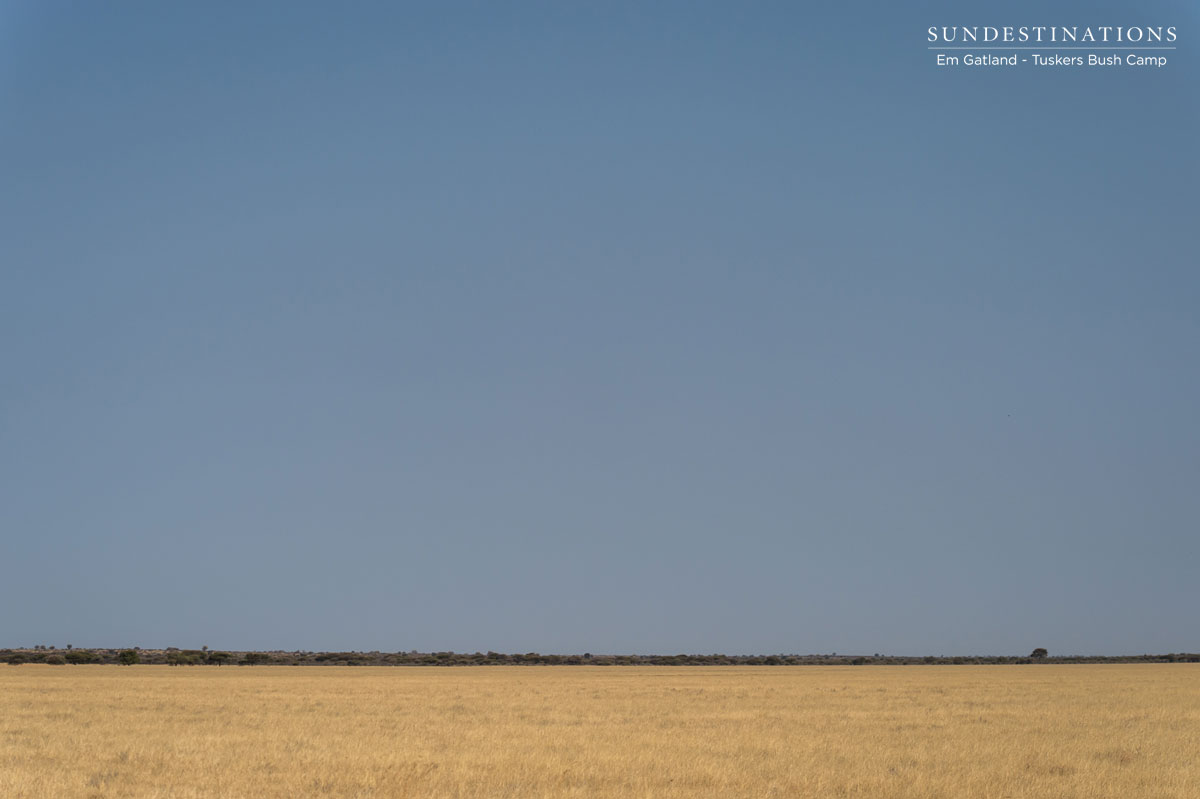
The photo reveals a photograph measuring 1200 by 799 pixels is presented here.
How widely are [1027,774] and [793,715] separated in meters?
16.0

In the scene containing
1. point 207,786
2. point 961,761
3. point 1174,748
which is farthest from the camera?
point 1174,748

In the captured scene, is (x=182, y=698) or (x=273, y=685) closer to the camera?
(x=182, y=698)

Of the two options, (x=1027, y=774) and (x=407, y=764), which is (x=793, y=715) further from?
(x=407, y=764)

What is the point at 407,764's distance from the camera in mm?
21391

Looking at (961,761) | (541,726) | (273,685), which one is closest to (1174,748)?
(961,761)

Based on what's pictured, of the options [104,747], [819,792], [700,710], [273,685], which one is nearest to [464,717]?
[700,710]

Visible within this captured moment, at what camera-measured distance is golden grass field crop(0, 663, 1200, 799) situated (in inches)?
736

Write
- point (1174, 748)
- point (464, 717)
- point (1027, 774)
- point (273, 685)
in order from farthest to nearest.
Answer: point (273, 685) < point (464, 717) < point (1174, 748) < point (1027, 774)

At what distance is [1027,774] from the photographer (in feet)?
68.1

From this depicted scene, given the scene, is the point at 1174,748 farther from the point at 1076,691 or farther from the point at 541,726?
the point at 1076,691

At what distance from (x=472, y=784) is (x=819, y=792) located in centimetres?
610

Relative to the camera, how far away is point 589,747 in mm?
25062

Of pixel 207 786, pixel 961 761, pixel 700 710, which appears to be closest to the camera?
pixel 207 786

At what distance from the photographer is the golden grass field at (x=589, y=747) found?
1870 centimetres
